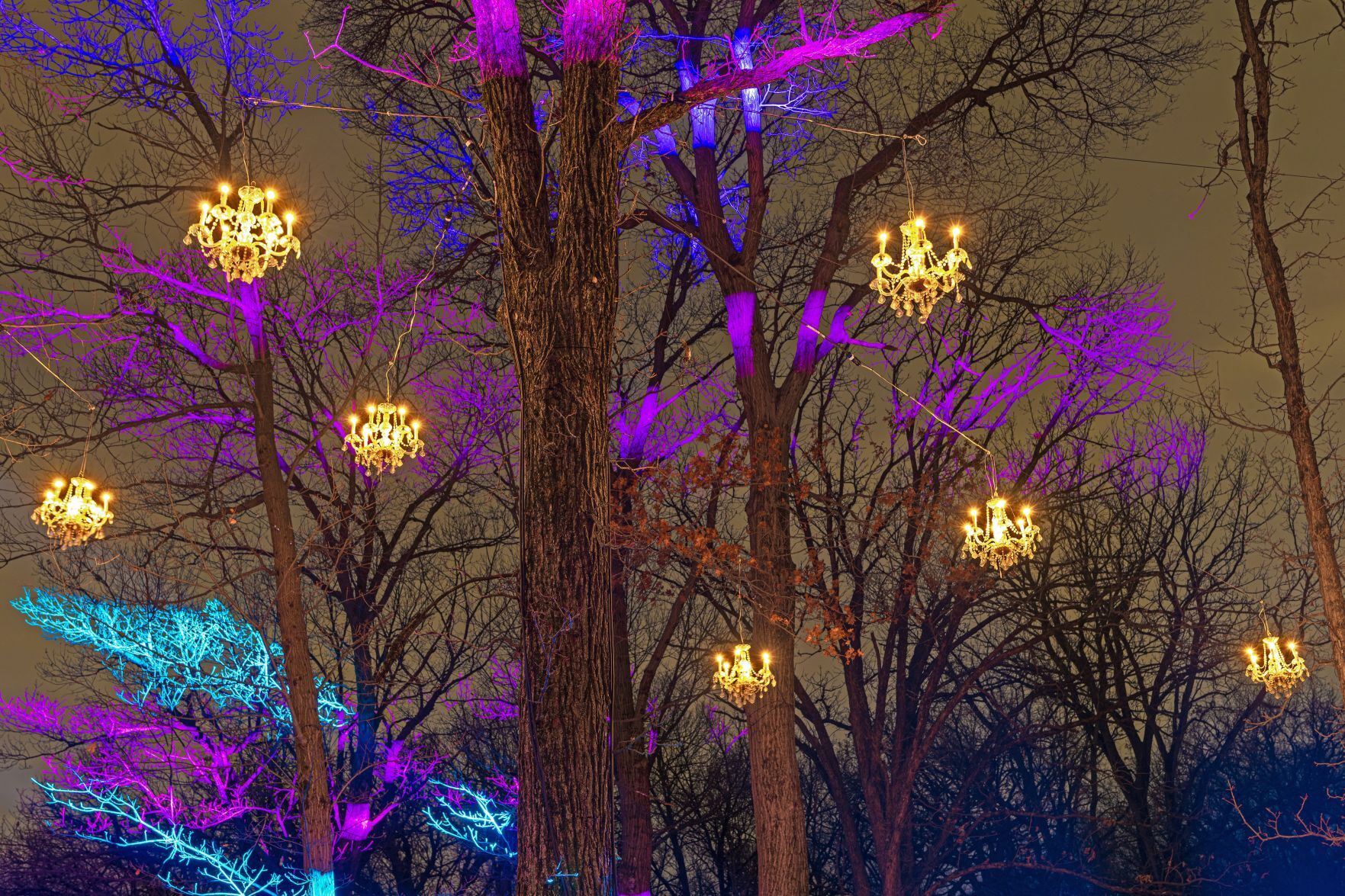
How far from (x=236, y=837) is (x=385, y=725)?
2439 mm

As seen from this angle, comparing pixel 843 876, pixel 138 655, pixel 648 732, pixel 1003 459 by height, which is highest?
pixel 1003 459

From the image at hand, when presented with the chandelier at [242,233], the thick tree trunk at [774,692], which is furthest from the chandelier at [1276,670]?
the chandelier at [242,233]

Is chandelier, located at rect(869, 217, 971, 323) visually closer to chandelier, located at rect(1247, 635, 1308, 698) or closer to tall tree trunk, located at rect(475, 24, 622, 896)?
tall tree trunk, located at rect(475, 24, 622, 896)

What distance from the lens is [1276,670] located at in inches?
412

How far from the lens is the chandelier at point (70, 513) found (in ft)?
29.2

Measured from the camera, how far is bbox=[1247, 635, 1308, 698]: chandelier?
10.5m

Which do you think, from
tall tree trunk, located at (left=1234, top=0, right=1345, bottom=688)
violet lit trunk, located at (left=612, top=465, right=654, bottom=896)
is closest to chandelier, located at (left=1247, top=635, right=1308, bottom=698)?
tall tree trunk, located at (left=1234, top=0, right=1345, bottom=688)

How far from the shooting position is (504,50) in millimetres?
4633

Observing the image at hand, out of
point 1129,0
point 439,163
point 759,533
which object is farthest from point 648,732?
point 1129,0

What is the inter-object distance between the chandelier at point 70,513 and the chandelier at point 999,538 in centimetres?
708

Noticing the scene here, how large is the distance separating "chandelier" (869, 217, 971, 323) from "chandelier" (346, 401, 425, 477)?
14.2ft

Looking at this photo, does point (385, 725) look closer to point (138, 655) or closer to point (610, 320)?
point (138, 655)

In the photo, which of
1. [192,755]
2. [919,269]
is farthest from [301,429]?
[919,269]

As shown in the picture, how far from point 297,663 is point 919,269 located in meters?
6.66
